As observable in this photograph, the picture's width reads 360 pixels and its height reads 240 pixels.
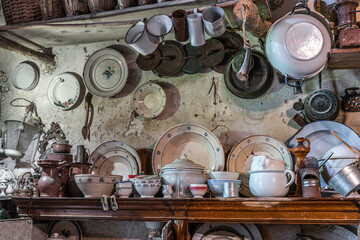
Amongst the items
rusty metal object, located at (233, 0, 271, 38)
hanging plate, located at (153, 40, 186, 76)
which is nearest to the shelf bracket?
hanging plate, located at (153, 40, 186, 76)

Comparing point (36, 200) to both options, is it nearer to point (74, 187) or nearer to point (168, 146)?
point (74, 187)

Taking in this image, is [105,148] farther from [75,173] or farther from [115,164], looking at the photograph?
[75,173]

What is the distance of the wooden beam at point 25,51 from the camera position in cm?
290

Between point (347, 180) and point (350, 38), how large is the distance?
2.51ft

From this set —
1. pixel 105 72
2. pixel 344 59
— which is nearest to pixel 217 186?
pixel 344 59

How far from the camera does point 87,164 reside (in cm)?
253

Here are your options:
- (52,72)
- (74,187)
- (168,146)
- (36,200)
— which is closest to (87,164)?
(74,187)

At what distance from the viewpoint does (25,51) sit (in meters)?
3.02

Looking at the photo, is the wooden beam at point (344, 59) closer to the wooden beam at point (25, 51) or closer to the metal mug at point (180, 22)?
the metal mug at point (180, 22)

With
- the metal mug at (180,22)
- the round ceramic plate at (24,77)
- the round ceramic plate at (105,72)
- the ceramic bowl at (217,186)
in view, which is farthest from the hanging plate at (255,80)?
the round ceramic plate at (24,77)

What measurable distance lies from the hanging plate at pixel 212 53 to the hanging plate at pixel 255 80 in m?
0.09

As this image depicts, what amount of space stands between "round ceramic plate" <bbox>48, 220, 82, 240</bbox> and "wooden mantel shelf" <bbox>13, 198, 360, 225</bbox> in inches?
10.6

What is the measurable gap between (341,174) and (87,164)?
58.7 inches

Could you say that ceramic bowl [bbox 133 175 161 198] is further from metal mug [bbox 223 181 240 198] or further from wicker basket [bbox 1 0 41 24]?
wicker basket [bbox 1 0 41 24]
